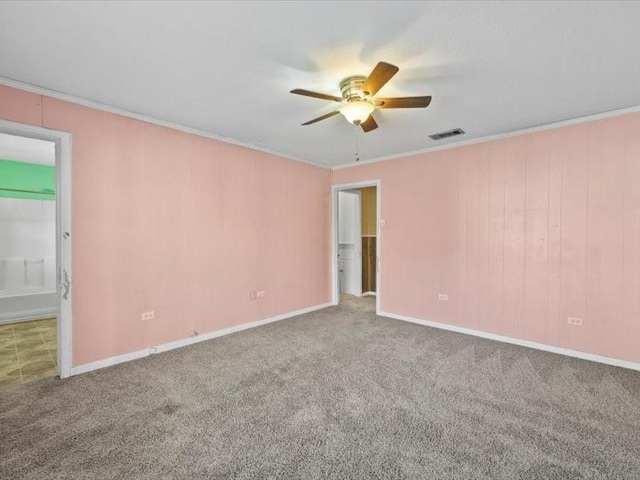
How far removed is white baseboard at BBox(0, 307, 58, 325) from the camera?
4.59 meters

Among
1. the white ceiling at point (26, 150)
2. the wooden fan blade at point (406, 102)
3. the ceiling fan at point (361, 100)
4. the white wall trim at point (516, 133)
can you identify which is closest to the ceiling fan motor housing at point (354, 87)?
the ceiling fan at point (361, 100)

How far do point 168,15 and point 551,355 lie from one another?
180 inches

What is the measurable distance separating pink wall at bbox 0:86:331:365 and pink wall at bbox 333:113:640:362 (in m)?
1.91

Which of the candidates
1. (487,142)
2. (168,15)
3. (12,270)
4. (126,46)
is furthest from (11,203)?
(487,142)

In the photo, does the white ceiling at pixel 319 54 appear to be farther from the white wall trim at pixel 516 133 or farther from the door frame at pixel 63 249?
the door frame at pixel 63 249

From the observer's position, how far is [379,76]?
1946mm

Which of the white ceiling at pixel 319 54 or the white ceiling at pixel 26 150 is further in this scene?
the white ceiling at pixel 26 150

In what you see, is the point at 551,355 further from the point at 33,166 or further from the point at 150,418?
the point at 33,166

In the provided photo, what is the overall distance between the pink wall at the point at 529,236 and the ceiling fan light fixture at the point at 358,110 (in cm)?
226

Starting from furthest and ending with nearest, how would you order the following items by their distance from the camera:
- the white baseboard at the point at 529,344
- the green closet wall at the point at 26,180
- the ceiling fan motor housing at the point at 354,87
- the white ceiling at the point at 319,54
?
the green closet wall at the point at 26,180 < the white baseboard at the point at 529,344 < the ceiling fan motor housing at the point at 354,87 < the white ceiling at the point at 319,54

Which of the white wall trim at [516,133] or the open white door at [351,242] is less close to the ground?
the white wall trim at [516,133]

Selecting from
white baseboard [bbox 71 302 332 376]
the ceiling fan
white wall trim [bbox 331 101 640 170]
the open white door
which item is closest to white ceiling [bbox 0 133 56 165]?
white baseboard [bbox 71 302 332 376]

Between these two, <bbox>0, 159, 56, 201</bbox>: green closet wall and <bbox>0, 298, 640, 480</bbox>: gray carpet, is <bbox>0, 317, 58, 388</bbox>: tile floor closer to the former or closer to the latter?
<bbox>0, 298, 640, 480</bbox>: gray carpet

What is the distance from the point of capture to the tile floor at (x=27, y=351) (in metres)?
2.84
